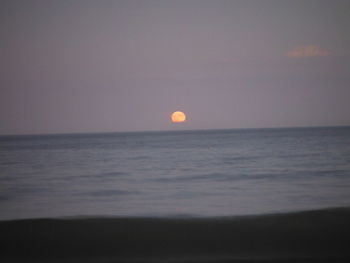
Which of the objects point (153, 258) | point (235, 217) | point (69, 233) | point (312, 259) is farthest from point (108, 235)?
point (312, 259)

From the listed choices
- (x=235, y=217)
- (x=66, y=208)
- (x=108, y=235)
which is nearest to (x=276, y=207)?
(x=235, y=217)

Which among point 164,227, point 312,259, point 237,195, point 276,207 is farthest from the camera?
point 237,195

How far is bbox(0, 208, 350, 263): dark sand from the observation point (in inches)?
246

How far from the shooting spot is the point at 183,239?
23.5 ft

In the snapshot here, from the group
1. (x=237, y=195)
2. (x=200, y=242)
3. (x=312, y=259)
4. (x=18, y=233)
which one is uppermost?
(x=237, y=195)

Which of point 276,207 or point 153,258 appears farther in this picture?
point 276,207

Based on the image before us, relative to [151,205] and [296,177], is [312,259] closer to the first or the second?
[151,205]

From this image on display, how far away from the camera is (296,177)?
1711 cm

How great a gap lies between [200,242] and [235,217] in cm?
221

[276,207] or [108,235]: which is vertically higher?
[276,207]

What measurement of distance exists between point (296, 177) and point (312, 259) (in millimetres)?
11655

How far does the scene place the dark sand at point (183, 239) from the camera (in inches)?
246

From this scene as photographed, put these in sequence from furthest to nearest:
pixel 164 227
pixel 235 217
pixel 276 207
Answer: pixel 276 207 → pixel 235 217 → pixel 164 227

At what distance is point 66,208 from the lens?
37.0ft
